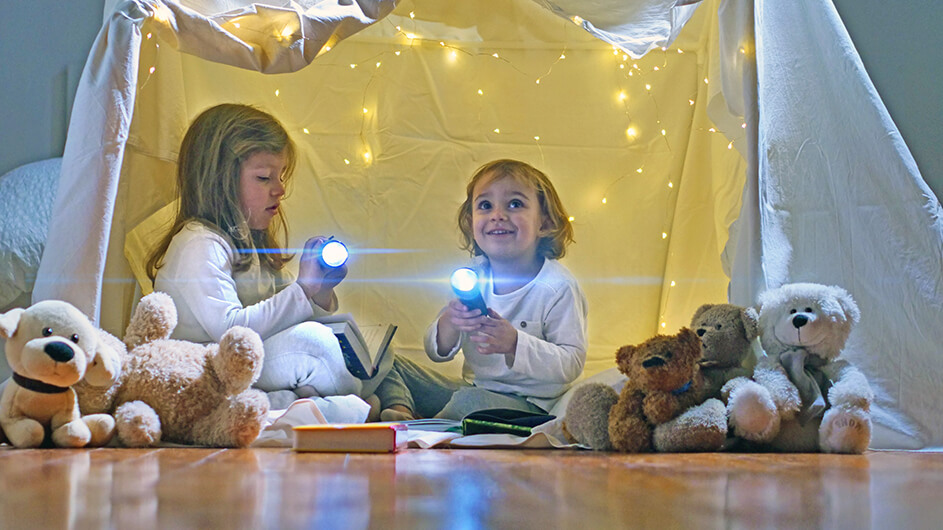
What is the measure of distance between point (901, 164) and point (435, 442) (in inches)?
33.5

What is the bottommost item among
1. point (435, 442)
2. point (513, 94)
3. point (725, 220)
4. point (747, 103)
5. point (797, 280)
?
point (435, 442)

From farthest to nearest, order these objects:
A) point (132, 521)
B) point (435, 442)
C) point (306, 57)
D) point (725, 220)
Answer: point (725, 220)
point (306, 57)
point (435, 442)
point (132, 521)

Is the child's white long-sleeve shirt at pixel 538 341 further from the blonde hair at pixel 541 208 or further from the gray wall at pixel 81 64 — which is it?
the gray wall at pixel 81 64

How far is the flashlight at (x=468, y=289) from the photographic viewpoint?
166 cm

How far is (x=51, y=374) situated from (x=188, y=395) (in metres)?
0.18

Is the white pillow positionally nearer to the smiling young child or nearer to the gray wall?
the gray wall

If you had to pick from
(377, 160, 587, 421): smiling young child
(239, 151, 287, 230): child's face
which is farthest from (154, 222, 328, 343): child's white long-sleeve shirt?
(377, 160, 587, 421): smiling young child

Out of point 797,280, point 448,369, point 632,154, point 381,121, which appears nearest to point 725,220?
point 632,154

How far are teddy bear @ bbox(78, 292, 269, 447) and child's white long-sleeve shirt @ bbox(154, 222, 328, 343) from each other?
31 centimetres

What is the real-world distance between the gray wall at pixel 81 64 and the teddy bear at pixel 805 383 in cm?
103

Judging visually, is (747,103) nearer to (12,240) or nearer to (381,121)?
(381,121)

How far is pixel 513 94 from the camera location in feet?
6.92

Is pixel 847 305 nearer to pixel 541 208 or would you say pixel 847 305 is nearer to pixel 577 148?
pixel 541 208

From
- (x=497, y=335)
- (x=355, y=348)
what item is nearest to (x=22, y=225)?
(x=355, y=348)
